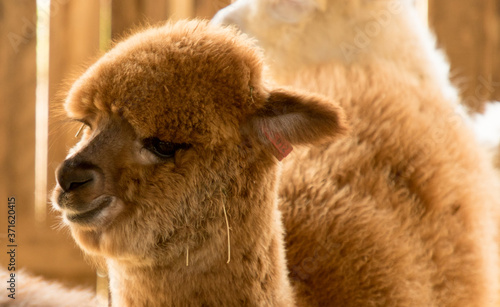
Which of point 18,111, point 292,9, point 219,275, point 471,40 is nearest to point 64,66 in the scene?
point 18,111

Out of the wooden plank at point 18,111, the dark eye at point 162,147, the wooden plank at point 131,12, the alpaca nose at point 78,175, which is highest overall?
the wooden plank at point 131,12

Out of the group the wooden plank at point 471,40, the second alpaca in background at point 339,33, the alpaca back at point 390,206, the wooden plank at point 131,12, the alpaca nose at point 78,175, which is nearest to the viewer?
the alpaca nose at point 78,175

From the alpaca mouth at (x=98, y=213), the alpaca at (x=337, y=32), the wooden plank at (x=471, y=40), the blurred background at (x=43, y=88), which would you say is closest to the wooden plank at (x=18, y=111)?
the blurred background at (x=43, y=88)

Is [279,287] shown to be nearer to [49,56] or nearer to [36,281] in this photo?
[36,281]

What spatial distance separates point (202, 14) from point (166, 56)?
159 cm

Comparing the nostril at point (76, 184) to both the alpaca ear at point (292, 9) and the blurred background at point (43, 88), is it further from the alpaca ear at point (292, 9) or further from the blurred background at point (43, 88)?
the blurred background at point (43, 88)

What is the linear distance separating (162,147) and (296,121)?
0.99 ft

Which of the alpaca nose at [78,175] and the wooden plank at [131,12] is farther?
the wooden plank at [131,12]

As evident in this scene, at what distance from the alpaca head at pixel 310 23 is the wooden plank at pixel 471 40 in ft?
3.09

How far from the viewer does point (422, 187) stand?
179 centimetres

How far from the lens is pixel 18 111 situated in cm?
290

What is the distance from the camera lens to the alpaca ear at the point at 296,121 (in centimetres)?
133

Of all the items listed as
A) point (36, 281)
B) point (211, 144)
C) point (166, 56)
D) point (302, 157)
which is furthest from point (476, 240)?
point (36, 281)

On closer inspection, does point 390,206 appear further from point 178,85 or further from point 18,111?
point 18,111
